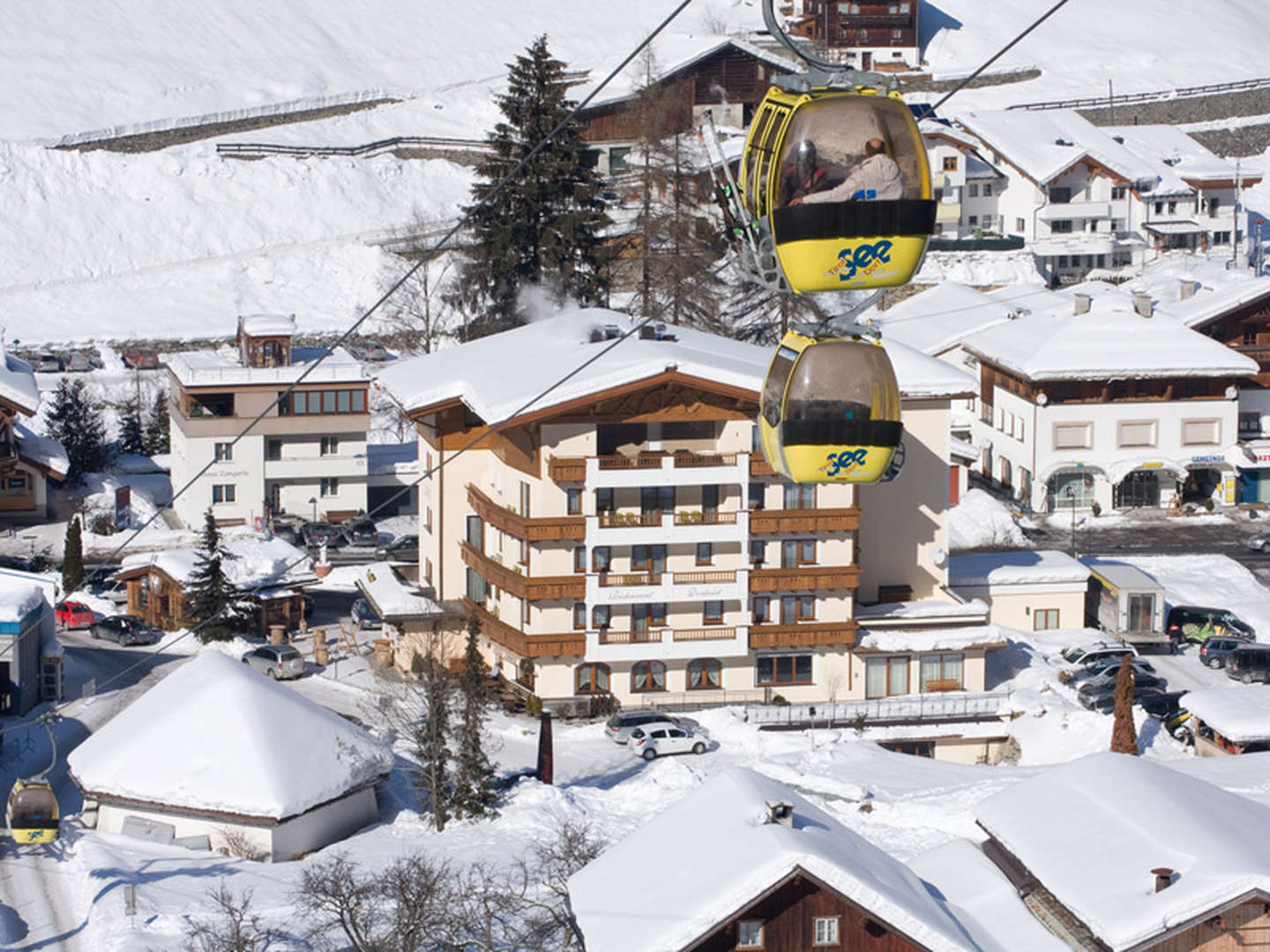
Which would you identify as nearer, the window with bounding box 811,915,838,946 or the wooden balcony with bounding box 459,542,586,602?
the window with bounding box 811,915,838,946

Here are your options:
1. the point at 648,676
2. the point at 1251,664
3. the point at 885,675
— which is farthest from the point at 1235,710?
the point at 648,676

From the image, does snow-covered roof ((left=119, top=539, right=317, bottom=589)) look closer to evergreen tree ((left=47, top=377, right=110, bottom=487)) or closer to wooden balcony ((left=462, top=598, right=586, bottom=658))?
wooden balcony ((left=462, top=598, right=586, bottom=658))

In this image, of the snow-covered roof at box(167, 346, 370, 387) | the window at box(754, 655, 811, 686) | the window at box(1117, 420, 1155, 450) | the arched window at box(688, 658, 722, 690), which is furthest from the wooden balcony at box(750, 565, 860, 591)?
the window at box(1117, 420, 1155, 450)

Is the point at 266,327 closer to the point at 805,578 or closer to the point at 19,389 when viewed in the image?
the point at 19,389

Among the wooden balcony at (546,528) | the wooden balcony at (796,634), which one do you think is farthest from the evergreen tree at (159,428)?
the wooden balcony at (796,634)

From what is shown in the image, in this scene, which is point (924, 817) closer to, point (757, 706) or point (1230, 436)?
point (757, 706)

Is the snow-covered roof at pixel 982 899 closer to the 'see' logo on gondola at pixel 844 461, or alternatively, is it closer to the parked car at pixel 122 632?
the 'see' logo on gondola at pixel 844 461
